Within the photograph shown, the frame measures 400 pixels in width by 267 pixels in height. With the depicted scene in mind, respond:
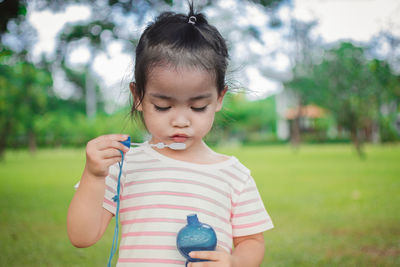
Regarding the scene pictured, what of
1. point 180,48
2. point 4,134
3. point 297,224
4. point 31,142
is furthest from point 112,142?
point 31,142

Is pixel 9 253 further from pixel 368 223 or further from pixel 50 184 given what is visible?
pixel 50 184

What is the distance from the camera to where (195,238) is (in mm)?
1209

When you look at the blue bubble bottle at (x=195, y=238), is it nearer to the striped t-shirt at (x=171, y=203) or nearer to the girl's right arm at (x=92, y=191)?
the striped t-shirt at (x=171, y=203)

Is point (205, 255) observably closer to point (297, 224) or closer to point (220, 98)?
point (220, 98)

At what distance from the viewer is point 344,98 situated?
18203 mm

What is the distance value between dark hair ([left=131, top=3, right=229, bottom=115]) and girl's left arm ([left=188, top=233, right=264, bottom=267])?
0.61 m

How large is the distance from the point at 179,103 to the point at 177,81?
8 cm

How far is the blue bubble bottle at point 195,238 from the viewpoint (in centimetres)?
121

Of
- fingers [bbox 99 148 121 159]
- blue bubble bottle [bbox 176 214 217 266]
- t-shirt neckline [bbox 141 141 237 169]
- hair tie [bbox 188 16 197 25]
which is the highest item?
hair tie [bbox 188 16 197 25]

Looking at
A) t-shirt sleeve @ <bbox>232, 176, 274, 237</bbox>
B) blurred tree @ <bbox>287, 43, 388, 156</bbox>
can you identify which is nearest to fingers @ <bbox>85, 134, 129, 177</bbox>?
t-shirt sleeve @ <bbox>232, 176, 274, 237</bbox>

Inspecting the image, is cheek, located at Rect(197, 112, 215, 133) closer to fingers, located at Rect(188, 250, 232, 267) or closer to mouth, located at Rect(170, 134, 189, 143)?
mouth, located at Rect(170, 134, 189, 143)

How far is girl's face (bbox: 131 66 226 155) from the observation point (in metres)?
1.38

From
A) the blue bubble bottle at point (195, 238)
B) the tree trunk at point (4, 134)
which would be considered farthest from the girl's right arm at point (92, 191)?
the tree trunk at point (4, 134)

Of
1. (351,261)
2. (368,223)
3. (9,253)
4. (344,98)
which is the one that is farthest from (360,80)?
(9,253)
